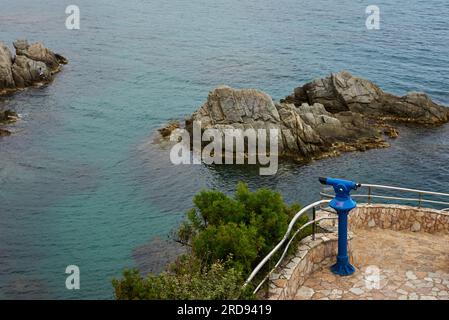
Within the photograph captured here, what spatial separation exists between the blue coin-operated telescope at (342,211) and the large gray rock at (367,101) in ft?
151

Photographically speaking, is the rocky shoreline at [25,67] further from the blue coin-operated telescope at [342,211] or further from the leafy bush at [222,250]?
the blue coin-operated telescope at [342,211]

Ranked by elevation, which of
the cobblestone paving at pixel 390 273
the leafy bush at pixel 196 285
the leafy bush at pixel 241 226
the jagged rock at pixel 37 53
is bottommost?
the cobblestone paving at pixel 390 273

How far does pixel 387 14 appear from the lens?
11506cm

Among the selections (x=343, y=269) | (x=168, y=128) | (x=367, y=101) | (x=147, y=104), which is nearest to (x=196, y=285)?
(x=343, y=269)

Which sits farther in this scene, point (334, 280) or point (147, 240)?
point (147, 240)

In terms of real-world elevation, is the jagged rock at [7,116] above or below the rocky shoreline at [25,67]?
below

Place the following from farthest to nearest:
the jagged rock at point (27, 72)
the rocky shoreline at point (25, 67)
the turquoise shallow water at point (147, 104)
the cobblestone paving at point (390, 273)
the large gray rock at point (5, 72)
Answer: the jagged rock at point (27, 72)
the rocky shoreline at point (25, 67)
the large gray rock at point (5, 72)
the turquoise shallow water at point (147, 104)
the cobblestone paving at point (390, 273)

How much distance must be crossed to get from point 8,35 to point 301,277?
93.9 metres

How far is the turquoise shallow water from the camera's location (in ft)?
135

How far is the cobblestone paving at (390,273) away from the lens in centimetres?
1723

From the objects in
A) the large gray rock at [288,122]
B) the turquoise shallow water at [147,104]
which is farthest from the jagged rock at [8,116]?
the large gray rock at [288,122]
